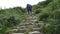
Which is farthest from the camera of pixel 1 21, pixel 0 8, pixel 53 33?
pixel 0 8

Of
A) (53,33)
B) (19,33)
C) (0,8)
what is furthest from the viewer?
(0,8)

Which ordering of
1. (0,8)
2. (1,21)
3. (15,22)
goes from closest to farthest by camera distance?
(1,21), (15,22), (0,8)

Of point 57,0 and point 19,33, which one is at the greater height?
point 57,0

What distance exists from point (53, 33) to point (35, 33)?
89 centimetres

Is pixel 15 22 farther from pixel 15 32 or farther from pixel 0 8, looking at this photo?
pixel 0 8

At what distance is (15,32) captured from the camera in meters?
10.4

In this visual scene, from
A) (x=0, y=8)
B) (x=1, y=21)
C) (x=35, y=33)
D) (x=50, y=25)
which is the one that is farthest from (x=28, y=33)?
(x=0, y=8)

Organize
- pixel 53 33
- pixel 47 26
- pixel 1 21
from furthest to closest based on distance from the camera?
1. pixel 1 21
2. pixel 47 26
3. pixel 53 33

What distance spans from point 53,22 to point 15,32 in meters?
1.95

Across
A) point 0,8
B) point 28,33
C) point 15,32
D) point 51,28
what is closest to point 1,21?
point 15,32

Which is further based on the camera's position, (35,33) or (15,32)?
(15,32)

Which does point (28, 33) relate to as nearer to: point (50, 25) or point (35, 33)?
point (35, 33)

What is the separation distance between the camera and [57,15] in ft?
32.2

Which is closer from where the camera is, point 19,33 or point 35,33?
point 35,33
